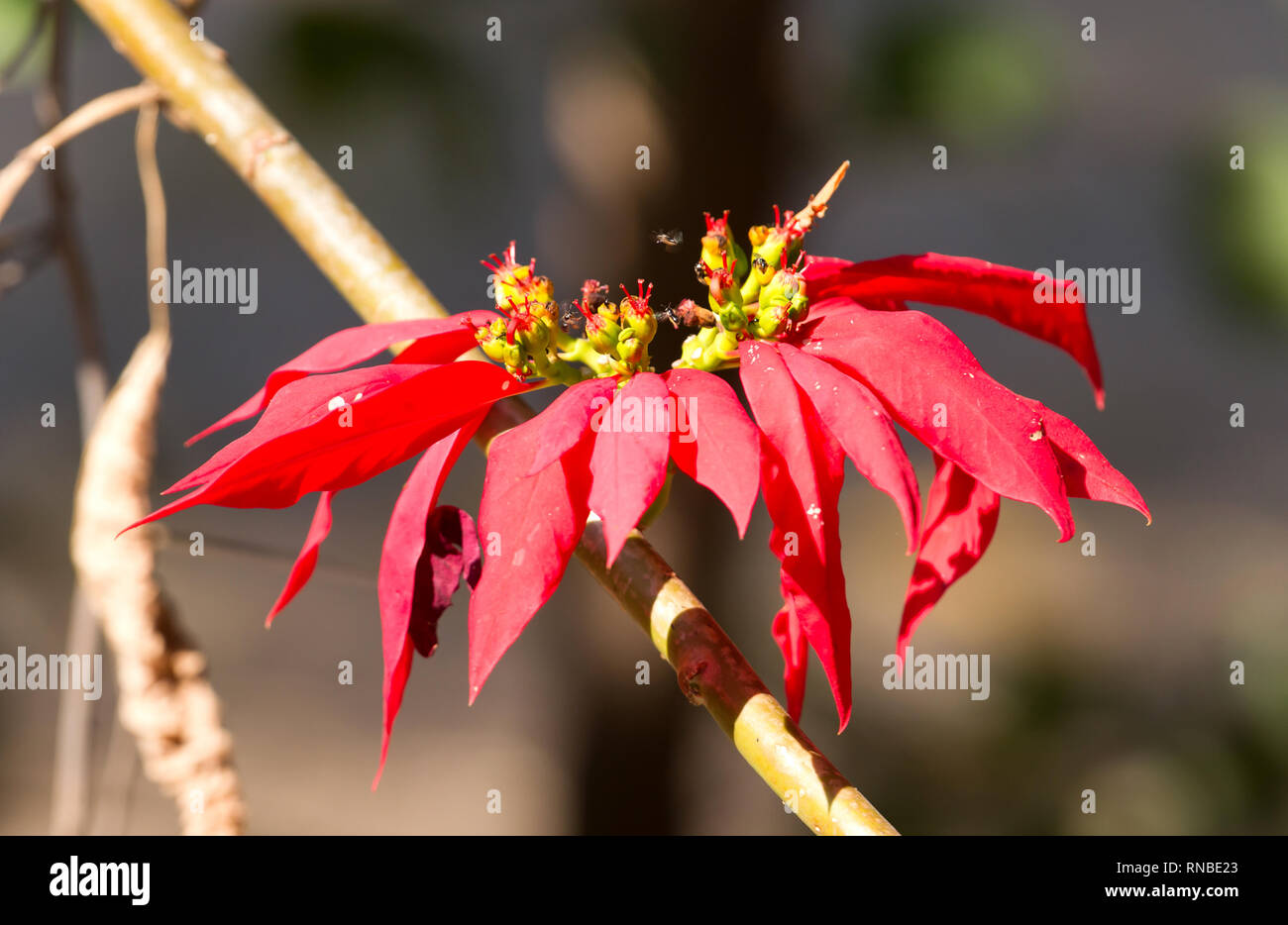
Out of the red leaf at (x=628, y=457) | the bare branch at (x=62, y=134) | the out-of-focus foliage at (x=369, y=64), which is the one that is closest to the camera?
the red leaf at (x=628, y=457)

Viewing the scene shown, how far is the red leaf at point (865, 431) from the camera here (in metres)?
0.21

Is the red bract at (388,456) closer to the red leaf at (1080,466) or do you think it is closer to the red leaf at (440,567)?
the red leaf at (440,567)

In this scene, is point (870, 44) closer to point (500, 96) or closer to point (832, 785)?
point (500, 96)

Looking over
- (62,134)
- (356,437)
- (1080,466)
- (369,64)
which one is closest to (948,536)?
(1080,466)

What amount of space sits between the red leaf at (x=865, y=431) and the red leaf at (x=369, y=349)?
0.09 meters

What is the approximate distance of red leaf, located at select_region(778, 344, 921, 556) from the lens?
8.2 inches

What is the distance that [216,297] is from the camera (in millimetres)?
848

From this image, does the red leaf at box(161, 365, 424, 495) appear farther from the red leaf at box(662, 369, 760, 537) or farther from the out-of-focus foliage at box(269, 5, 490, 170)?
the out-of-focus foliage at box(269, 5, 490, 170)

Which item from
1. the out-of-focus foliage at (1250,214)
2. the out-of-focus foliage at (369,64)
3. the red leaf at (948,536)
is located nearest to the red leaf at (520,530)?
the red leaf at (948,536)

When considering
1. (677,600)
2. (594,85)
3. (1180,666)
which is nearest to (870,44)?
(594,85)

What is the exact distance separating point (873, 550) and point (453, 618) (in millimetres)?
537

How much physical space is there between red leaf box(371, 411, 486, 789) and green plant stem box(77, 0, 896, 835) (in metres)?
0.05

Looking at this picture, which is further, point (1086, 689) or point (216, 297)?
point (1086, 689)

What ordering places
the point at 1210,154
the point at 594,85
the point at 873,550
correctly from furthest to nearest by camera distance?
1. the point at 873,550
2. the point at 1210,154
3. the point at 594,85
